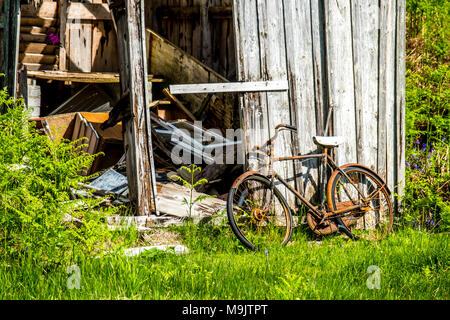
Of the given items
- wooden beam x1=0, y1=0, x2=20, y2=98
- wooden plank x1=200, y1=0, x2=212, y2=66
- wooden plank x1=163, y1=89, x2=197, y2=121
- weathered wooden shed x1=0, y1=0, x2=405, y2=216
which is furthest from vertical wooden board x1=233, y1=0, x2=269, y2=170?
wooden plank x1=200, y1=0, x2=212, y2=66

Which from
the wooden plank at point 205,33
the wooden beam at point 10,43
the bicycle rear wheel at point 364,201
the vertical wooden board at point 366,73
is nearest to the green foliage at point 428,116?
the bicycle rear wheel at point 364,201

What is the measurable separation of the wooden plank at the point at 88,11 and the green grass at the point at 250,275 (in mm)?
7052

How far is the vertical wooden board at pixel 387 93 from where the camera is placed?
5.92 meters

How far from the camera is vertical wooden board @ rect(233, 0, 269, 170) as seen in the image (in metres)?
5.52

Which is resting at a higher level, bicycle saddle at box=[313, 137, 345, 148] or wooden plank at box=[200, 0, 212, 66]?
wooden plank at box=[200, 0, 212, 66]

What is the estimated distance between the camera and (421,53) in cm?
779

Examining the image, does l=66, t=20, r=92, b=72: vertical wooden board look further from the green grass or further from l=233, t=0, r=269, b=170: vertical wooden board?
the green grass

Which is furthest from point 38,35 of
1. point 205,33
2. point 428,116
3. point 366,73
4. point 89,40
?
point 428,116

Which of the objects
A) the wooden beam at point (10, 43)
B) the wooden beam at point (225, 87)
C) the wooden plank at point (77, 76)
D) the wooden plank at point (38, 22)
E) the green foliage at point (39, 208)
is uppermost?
the wooden plank at point (38, 22)

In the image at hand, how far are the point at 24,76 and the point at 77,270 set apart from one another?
610 cm

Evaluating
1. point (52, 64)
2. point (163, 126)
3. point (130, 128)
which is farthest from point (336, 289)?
point (52, 64)

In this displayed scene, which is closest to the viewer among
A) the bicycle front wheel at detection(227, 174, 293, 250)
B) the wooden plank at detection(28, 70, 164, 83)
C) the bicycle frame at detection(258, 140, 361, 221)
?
the bicycle front wheel at detection(227, 174, 293, 250)

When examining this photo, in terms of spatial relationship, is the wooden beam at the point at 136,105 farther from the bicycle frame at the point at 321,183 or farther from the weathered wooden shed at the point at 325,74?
the bicycle frame at the point at 321,183

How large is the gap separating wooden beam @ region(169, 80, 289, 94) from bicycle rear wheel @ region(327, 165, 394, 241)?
1.32 m
